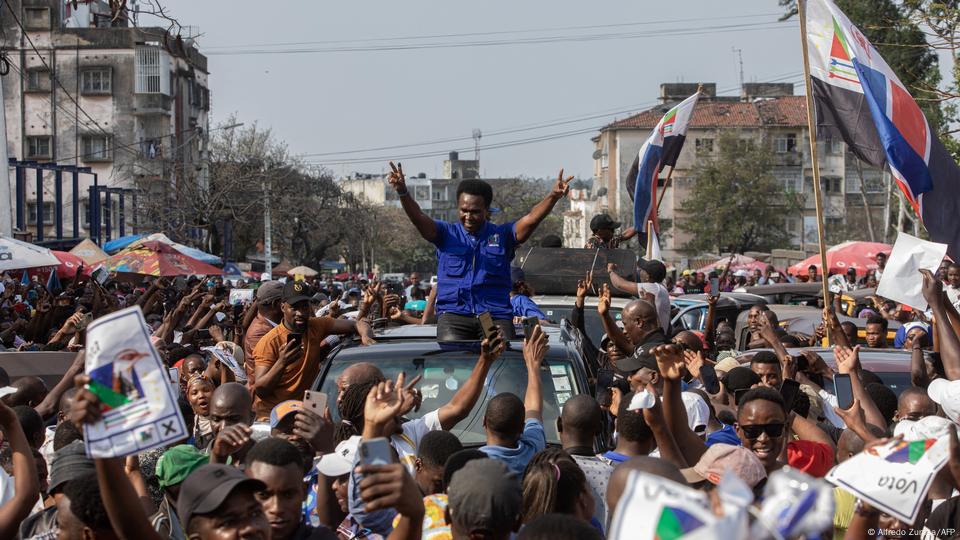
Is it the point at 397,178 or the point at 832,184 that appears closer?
the point at 397,178

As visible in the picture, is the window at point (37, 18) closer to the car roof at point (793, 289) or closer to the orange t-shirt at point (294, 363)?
the car roof at point (793, 289)

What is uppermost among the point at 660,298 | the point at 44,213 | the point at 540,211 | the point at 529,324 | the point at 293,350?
the point at 44,213

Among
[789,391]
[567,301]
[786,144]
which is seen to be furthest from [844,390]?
[786,144]

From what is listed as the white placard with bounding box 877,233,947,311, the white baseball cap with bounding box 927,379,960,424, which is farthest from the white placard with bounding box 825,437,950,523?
the white placard with bounding box 877,233,947,311

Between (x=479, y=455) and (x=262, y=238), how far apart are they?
5275cm

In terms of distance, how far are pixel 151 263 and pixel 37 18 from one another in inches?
1689

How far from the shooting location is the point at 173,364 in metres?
8.98

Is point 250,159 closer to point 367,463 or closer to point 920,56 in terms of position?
point 920,56

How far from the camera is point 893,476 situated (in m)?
3.25

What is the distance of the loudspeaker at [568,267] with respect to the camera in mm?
12273

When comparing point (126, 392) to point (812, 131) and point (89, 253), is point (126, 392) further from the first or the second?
point (89, 253)

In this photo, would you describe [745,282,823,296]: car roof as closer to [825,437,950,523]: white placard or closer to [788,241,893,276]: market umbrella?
[788,241,893,276]: market umbrella

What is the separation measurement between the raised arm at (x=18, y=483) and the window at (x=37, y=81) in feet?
194

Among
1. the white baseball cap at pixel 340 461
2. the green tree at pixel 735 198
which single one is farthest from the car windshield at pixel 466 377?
the green tree at pixel 735 198
